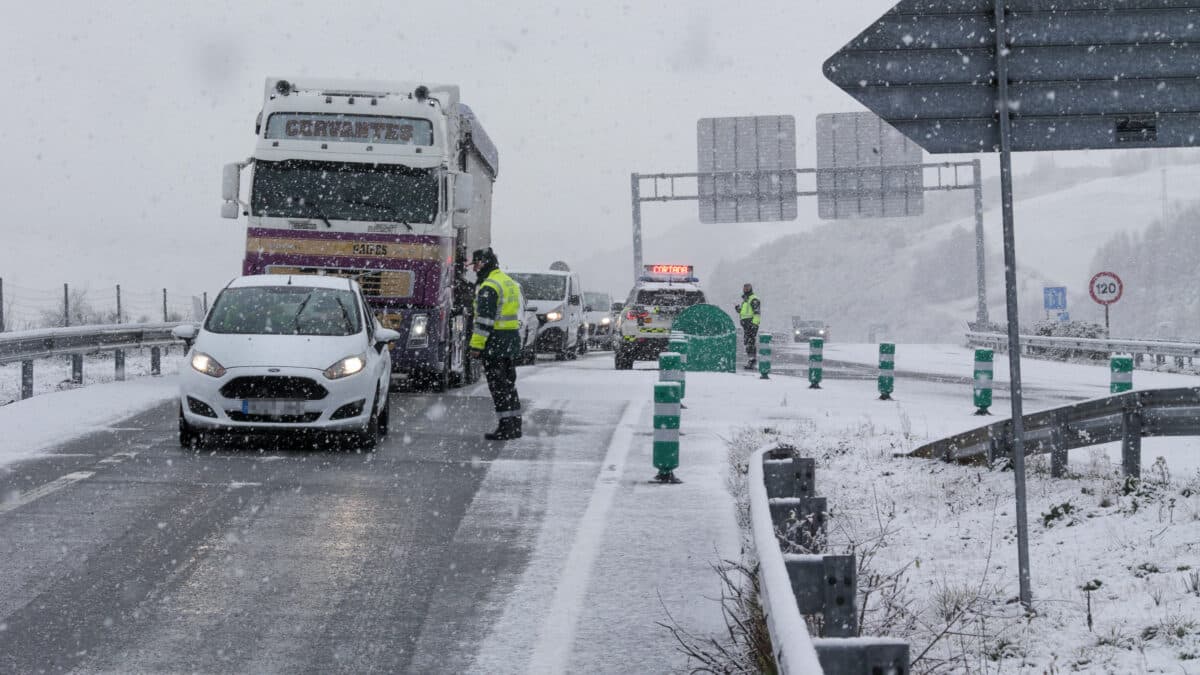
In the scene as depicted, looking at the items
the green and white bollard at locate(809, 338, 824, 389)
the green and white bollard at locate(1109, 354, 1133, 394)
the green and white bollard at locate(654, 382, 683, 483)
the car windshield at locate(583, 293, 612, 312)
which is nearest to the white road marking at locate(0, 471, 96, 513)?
the green and white bollard at locate(654, 382, 683, 483)

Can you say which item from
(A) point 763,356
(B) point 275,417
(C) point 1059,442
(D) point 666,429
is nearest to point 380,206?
(B) point 275,417

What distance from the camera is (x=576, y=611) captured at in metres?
6.58

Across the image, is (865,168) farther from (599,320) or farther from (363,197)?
(363,197)

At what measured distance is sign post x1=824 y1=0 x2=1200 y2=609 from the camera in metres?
6.37

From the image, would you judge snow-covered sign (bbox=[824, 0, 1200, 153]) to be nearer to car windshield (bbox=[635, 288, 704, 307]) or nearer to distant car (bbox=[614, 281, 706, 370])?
distant car (bbox=[614, 281, 706, 370])

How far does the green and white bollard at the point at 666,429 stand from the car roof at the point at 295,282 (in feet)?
15.8

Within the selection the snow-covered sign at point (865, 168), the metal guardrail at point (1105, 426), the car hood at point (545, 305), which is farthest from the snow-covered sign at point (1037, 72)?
the snow-covered sign at point (865, 168)

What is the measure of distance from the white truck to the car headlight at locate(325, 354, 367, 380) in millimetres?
5097

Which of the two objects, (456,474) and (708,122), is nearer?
(456,474)

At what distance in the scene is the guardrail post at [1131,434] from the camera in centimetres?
992

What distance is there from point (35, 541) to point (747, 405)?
11079 millimetres

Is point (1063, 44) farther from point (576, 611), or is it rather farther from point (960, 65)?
point (576, 611)

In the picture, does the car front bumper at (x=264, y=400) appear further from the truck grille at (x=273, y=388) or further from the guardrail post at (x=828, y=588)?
the guardrail post at (x=828, y=588)

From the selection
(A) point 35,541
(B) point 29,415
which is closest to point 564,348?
(B) point 29,415
